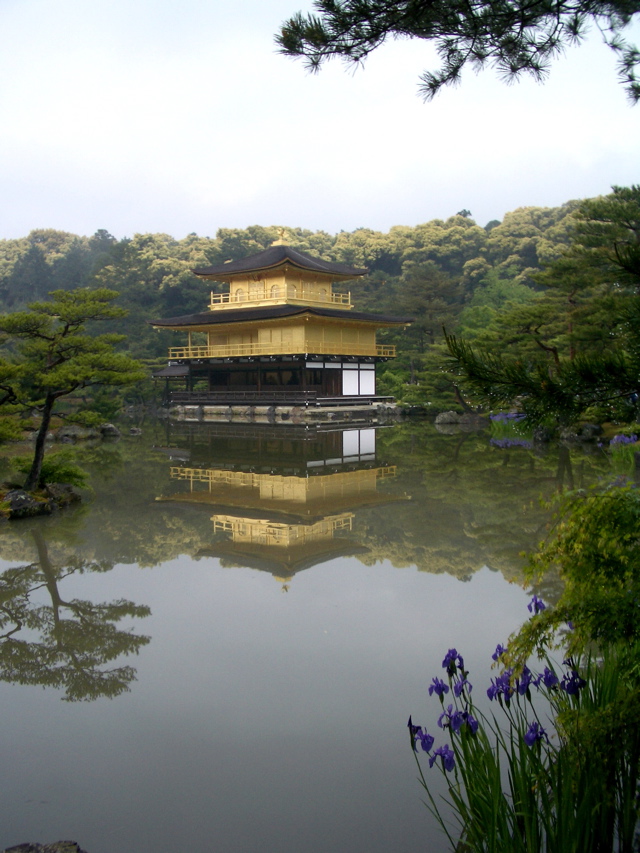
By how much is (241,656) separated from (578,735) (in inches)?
98.6

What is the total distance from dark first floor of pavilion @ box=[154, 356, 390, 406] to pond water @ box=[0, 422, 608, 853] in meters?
17.9

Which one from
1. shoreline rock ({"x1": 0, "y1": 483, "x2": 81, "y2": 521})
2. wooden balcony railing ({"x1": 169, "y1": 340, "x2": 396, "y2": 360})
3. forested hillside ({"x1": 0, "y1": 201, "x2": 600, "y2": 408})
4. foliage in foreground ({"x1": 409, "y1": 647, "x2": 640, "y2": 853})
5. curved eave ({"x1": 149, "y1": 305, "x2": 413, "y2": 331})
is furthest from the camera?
forested hillside ({"x1": 0, "y1": 201, "x2": 600, "y2": 408})

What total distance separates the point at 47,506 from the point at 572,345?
453 inches

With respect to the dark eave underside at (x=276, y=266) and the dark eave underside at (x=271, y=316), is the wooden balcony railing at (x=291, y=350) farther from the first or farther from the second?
the dark eave underside at (x=276, y=266)

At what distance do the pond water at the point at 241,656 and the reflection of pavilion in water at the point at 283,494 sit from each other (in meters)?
0.06

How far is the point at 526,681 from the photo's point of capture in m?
2.48

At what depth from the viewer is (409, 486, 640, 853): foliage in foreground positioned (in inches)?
81.7

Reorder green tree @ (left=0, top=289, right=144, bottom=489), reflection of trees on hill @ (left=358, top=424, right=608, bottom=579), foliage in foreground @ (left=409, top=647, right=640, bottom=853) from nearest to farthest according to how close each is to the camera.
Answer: foliage in foreground @ (left=409, top=647, right=640, bottom=853)
reflection of trees on hill @ (left=358, top=424, right=608, bottom=579)
green tree @ (left=0, top=289, right=144, bottom=489)

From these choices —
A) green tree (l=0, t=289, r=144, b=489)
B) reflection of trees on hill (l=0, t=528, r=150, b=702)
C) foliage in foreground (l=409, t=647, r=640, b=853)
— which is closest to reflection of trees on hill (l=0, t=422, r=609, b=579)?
reflection of trees on hill (l=0, t=528, r=150, b=702)

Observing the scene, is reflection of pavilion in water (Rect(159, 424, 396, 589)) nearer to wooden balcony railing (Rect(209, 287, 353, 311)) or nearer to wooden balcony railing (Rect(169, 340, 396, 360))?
wooden balcony railing (Rect(169, 340, 396, 360))

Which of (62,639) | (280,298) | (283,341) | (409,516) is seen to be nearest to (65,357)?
(409,516)

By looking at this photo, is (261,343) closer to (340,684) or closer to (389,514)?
(389,514)

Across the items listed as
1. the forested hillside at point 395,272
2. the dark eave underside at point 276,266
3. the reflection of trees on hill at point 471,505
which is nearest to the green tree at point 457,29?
the reflection of trees on hill at point 471,505

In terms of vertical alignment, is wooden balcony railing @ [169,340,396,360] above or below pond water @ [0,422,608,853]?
above
